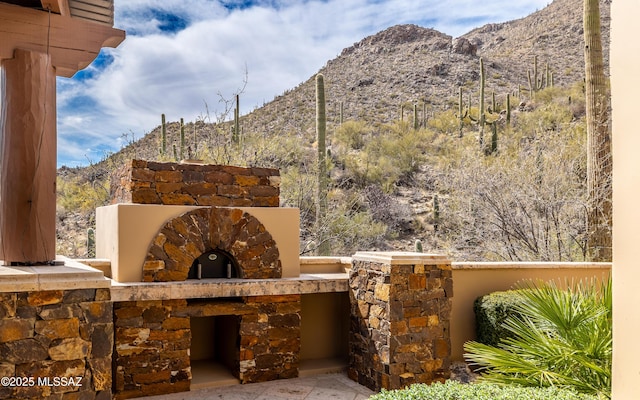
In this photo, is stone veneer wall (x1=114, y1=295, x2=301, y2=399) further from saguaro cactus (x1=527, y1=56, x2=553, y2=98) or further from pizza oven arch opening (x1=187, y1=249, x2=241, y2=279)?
saguaro cactus (x1=527, y1=56, x2=553, y2=98)

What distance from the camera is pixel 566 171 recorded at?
1200 centimetres

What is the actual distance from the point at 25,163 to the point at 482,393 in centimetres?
440

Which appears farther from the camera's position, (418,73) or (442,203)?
(418,73)

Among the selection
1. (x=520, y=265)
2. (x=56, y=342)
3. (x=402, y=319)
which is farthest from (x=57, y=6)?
(x=520, y=265)

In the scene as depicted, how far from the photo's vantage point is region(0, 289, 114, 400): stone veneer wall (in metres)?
3.85

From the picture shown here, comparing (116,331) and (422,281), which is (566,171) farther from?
(116,331)

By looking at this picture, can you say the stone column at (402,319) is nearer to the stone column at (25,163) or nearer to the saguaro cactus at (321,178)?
the stone column at (25,163)

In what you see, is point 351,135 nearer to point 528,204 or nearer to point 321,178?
point 321,178

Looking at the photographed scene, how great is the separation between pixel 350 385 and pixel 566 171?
8.26 m

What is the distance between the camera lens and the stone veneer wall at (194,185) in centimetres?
658

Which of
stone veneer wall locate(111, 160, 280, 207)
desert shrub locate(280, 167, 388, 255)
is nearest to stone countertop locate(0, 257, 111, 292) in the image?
stone veneer wall locate(111, 160, 280, 207)

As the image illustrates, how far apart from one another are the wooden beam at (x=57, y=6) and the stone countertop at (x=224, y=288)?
303 cm

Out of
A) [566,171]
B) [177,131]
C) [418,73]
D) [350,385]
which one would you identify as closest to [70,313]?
[350,385]

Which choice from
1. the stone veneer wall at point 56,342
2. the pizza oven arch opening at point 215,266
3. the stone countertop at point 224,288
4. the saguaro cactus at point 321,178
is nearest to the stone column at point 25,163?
the stone veneer wall at point 56,342
